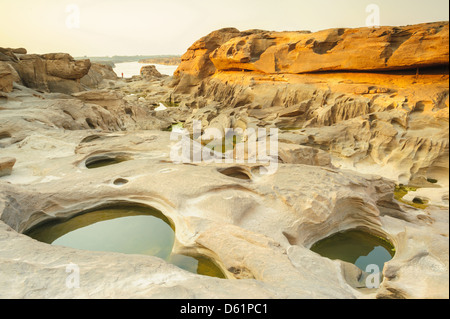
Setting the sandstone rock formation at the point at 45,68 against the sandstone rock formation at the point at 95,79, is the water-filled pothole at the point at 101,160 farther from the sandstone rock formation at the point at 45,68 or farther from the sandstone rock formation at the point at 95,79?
the sandstone rock formation at the point at 95,79

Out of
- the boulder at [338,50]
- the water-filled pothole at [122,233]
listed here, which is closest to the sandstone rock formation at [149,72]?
the boulder at [338,50]

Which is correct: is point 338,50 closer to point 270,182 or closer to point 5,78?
point 270,182

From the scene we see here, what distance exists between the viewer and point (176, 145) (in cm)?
805

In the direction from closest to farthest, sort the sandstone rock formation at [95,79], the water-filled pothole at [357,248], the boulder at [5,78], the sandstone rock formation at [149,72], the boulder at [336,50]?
the water-filled pothole at [357,248]
the boulder at [336,50]
the boulder at [5,78]
the sandstone rock formation at [95,79]
the sandstone rock formation at [149,72]

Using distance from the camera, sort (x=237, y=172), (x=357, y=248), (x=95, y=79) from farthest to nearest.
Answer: (x=95, y=79) → (x=237, y=172) → (x=357, y=248)

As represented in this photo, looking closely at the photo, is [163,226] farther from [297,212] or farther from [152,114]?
[152,114]

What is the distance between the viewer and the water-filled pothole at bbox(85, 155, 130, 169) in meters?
7.69

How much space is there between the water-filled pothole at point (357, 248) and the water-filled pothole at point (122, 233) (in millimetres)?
1990

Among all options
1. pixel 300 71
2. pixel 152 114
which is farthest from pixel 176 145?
pixel 300 71

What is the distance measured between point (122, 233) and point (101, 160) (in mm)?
3761

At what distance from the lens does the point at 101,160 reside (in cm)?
807

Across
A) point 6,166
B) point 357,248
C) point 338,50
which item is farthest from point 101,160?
point 338,50

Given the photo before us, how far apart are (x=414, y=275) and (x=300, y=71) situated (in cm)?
1467

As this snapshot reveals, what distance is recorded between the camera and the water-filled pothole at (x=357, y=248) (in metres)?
4.54
